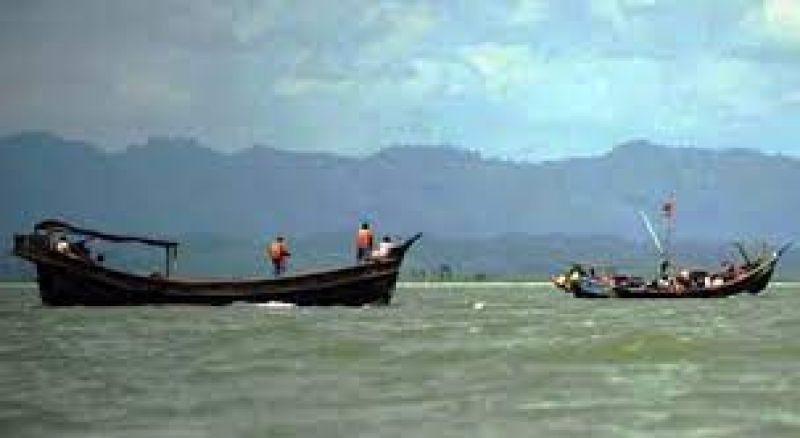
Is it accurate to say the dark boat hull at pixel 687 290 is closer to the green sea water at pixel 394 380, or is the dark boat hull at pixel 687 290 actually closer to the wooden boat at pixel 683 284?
the wooden boat at pixel 683 284

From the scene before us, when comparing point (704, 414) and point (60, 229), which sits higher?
point (60, 229)

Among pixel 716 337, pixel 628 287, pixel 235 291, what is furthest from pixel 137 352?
pixel 628 287

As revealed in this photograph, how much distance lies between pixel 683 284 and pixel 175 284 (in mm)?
37732

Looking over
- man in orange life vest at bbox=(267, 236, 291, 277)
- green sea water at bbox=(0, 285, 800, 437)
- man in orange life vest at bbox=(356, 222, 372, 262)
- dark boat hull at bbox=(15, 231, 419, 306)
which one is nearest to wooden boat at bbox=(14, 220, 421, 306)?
dark boat hull at bbox=(15, 231, 419, 306)

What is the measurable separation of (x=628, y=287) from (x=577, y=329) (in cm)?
3935

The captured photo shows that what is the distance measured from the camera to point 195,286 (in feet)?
166

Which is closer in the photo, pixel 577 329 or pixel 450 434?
pixel 450 434

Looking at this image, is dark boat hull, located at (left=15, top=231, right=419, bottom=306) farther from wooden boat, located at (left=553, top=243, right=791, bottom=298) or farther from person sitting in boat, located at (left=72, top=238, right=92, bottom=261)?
wooden boat, located at (left=553, top=243, right=791, bottom=298)

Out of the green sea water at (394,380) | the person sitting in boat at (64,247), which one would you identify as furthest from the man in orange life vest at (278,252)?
the green sea water at (394,380)

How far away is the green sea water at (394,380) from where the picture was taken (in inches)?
682

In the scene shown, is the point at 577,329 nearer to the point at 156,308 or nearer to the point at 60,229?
the point at 156,308

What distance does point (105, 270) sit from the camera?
50781 mm

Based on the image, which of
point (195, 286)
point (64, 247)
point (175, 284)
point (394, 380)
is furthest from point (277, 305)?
point (394, 380)

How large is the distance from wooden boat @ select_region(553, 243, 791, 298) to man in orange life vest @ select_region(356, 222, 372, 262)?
30071 mm
